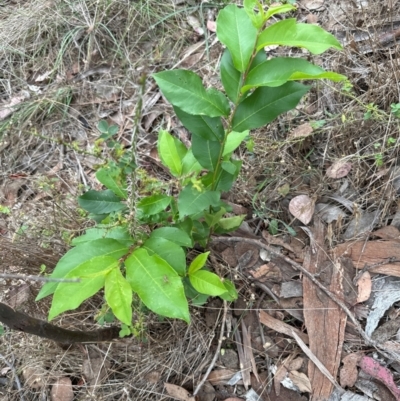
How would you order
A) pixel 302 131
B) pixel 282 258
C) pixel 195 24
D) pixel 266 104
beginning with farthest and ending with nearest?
pixel 195 24
pixel 302 131
pixel 282 258
pixel 266 104

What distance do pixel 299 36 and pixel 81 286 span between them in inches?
37.6

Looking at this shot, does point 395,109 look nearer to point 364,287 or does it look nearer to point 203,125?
point 364,287

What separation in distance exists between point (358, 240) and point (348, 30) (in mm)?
1315

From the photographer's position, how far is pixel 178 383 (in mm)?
1979

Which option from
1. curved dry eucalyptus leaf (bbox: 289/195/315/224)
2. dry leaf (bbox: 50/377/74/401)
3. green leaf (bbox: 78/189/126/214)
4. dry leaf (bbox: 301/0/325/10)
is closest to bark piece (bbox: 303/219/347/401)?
curved dry eucalyptus leaf (bbox: 289/195/315/224)

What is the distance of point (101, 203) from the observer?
1.51 metres

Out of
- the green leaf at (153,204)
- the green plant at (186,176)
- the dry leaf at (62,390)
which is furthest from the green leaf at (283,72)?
the dry leaf at (62,390)

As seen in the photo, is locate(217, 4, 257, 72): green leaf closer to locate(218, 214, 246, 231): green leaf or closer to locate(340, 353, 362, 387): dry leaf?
locate(218, 214, 246, 231): green leaf

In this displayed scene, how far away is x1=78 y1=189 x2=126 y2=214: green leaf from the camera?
59.0 inches

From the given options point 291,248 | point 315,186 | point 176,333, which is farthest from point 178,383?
point 315,186

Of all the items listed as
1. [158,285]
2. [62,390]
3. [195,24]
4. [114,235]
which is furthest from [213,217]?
[195,24]

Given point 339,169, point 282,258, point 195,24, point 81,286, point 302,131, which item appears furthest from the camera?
point 195,24

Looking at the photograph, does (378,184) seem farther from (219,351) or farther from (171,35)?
Result: (171,35)

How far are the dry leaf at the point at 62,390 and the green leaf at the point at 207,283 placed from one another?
3.41 feet
